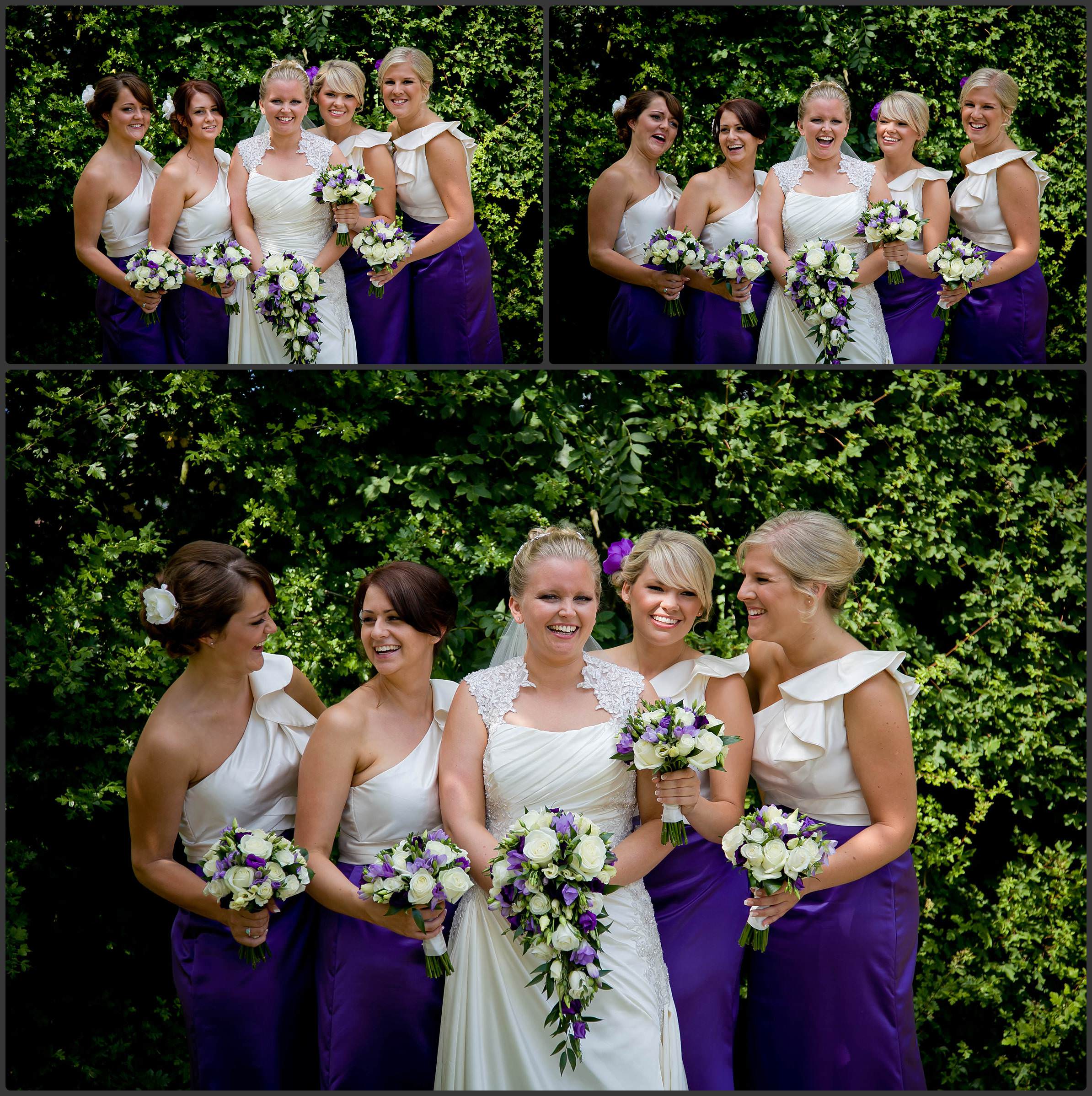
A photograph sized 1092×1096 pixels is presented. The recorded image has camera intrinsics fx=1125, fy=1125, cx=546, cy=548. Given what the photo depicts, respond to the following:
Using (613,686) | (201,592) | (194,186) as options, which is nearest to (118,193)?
(194,186)

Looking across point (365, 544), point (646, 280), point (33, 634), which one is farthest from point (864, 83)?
point (33, 634)

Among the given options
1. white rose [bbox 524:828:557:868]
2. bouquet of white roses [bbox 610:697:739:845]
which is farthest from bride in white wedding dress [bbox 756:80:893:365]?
white rose [bbox 524:828:557:868]

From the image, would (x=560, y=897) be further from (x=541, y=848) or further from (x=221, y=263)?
(x=221, y=263)

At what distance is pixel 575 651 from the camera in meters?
3.64

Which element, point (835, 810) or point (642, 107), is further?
point (642, 107)

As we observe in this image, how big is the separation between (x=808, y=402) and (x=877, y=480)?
48 centimetres

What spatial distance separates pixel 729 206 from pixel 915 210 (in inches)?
29.0

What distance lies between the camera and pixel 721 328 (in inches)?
176

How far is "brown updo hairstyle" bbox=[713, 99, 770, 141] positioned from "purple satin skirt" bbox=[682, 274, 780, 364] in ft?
1.79

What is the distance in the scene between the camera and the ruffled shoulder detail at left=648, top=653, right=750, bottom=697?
377cm

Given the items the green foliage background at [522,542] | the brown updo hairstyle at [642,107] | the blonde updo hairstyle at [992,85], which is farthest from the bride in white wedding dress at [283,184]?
the blonde updo hairstyle at [992,85]

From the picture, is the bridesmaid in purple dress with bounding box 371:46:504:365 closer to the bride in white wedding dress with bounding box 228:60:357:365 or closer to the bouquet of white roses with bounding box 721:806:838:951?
the bride in white wedding dress with bounding box 228:60:357:365

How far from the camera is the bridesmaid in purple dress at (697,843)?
3.69 meters

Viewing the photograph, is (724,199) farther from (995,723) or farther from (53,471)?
(53,471)
